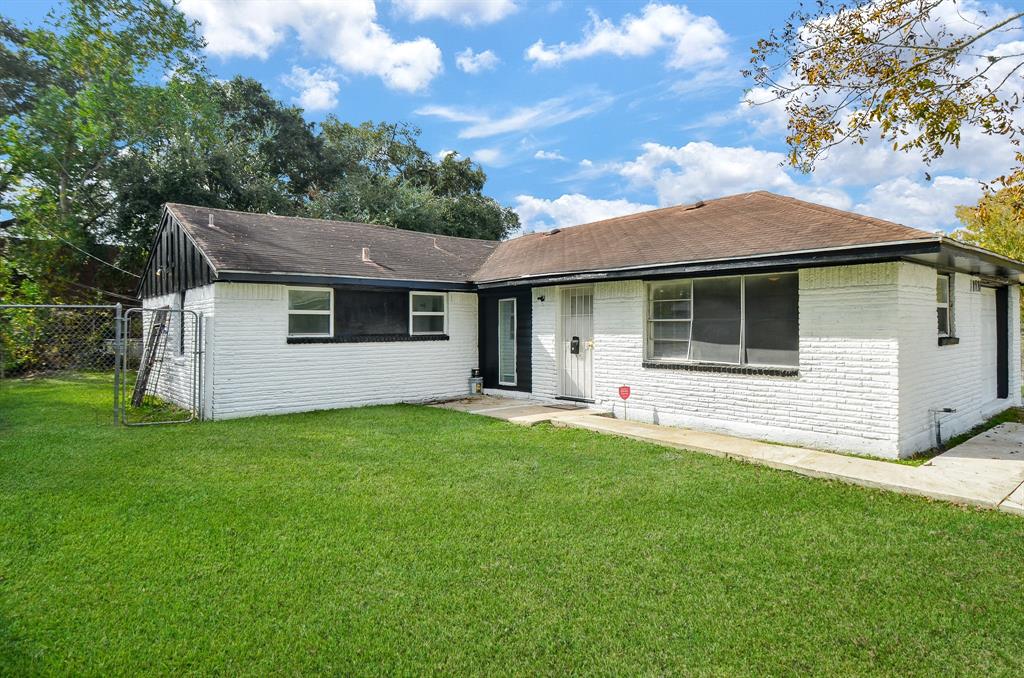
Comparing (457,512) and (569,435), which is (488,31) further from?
(457,512)

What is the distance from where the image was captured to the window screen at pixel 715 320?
8.34 m

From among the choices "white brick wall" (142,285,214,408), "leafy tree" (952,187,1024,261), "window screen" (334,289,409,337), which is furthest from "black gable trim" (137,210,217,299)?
"leafy tree" (952,187,1024,261)

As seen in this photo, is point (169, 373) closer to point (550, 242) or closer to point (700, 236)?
point (550, 242)

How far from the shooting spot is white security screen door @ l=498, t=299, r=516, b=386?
41.1 feet

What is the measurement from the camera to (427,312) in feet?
41.4

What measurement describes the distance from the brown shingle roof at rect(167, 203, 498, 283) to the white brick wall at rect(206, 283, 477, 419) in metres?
0.65

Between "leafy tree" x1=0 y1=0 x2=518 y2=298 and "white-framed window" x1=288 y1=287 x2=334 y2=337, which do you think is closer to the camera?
"white-framed window" x1=288 y1=287 x2=334 y2=337

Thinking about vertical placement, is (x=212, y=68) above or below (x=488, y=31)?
above

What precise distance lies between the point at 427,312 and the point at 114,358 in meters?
8.98

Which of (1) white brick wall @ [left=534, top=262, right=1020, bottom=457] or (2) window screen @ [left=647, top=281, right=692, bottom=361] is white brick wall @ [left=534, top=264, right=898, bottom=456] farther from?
(2) window screen @ [left=647, top=281, right=692, bottom=361]

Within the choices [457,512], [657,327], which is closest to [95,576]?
[457,512]

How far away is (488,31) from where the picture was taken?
465 inches

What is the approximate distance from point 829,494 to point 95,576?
637cm

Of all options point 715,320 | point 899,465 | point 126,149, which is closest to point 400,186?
point 126,149
